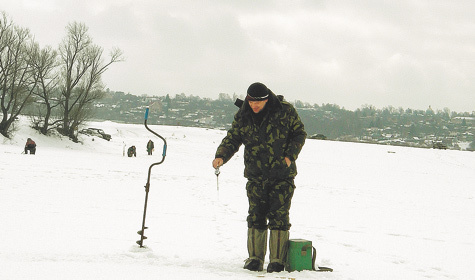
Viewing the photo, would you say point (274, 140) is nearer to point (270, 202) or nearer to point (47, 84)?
point (270, 202)

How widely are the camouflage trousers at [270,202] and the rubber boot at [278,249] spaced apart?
0.06 m

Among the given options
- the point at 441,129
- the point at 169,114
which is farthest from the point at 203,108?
the point at 441,129

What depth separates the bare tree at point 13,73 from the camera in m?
30.7

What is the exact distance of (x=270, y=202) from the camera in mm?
4039

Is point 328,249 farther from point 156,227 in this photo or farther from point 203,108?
point 203,108

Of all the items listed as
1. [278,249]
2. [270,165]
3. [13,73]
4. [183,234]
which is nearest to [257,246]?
[278,249]

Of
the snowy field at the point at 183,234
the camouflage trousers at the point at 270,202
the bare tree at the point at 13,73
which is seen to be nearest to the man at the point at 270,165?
the camouflage trousers at the point at 270,202

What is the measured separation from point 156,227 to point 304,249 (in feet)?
8.87

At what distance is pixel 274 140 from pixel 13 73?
3308cm

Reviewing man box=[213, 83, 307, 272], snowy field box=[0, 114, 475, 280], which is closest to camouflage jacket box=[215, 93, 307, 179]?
man box=[213, 83, 307, 272]

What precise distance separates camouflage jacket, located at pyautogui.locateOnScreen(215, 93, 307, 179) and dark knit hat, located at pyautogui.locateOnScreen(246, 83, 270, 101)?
84mm

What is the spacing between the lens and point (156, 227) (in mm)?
5875

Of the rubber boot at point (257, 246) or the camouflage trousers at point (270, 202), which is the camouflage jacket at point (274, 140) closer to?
the camouflage trousers at point (270, 202)

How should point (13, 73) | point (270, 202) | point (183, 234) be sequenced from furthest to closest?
1. point (13, 73)
2. point (183, 234)
3. point (270, 202)
